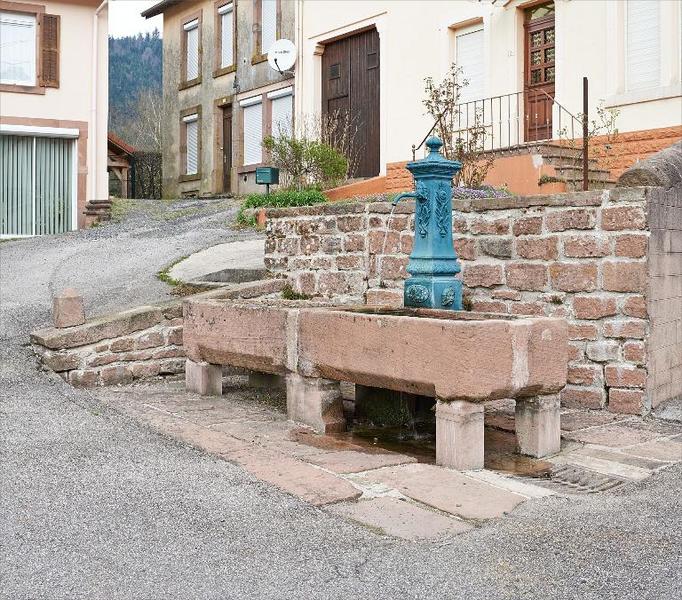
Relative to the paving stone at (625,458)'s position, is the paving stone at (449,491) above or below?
below

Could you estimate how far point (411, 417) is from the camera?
213 inches

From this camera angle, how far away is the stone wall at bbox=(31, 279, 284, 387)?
21.6ft

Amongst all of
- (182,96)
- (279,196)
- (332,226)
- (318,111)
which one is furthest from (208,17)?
(332,226)

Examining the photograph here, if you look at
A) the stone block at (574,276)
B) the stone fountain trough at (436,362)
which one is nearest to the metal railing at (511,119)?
the stone block at (574,276)

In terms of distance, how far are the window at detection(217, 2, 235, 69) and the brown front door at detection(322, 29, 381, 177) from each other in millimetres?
4607

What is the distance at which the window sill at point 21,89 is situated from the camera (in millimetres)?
16391

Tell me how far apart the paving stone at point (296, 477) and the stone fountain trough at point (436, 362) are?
0.71 m

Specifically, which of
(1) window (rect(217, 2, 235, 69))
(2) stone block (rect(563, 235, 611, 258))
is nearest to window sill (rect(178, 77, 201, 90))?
(1) window (rect(217, 2, 235, 69))

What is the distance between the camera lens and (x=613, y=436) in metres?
5.10

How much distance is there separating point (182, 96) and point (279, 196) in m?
10.4

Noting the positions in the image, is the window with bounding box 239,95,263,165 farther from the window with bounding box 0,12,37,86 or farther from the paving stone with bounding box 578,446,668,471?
the paving stone with bounding box 578,446,668,471

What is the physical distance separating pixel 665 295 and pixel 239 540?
3.65 m

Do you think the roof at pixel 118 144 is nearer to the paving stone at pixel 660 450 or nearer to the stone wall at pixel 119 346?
the stone wall at pixel 119 346

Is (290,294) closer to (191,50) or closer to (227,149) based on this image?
(227,149)
